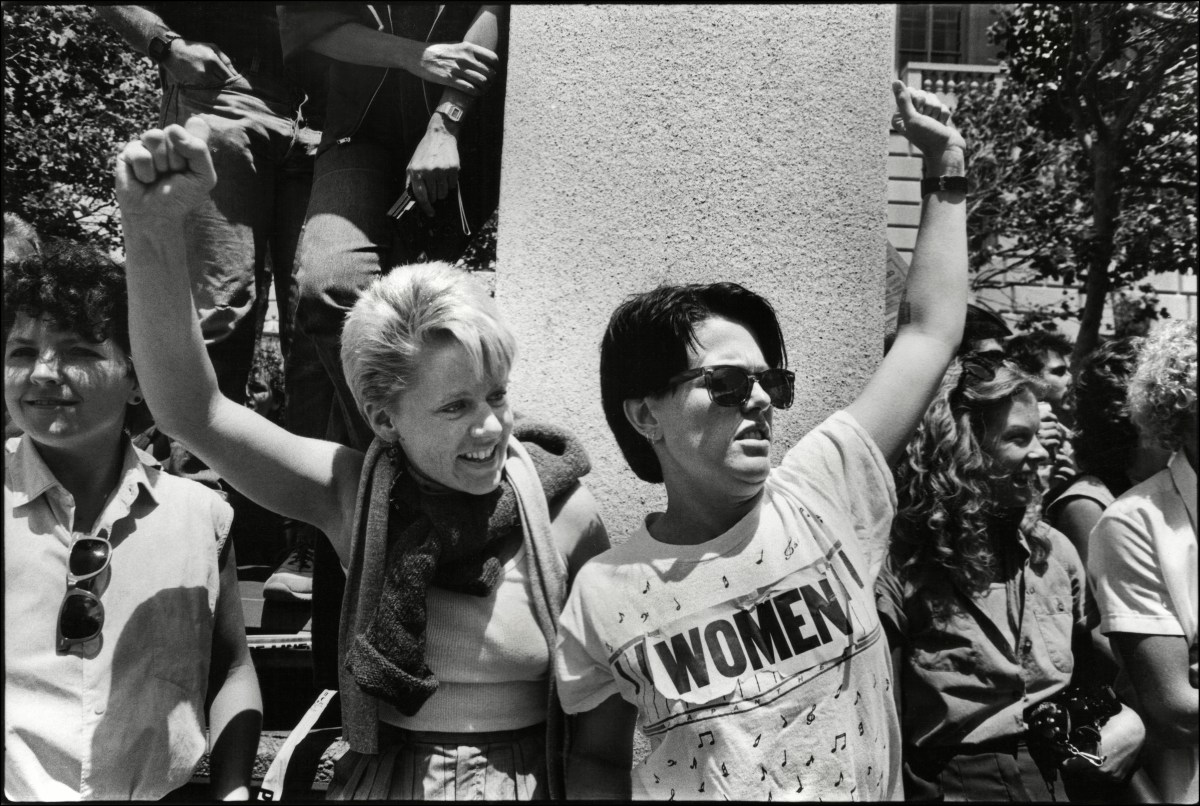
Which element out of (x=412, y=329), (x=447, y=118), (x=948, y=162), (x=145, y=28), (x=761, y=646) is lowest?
(x=761, y=646)

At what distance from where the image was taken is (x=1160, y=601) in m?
2.21

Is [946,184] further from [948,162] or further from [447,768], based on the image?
[447,768]

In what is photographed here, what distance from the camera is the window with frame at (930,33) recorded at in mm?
2891

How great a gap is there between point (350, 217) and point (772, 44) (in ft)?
4.16

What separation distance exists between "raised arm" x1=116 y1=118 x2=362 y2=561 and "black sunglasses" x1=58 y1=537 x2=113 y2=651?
358mm

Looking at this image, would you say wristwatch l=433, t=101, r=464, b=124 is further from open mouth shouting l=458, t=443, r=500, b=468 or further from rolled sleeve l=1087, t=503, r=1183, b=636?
rolled sleeve l=1087, t=503, r=1183, b=636

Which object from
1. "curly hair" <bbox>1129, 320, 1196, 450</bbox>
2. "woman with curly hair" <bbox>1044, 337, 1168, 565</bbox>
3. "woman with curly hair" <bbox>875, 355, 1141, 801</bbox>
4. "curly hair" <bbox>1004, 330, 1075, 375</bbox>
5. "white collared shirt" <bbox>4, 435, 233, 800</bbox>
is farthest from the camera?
"woman with curly hair" <bbox>1044, 337, 1168, 565</bbox>

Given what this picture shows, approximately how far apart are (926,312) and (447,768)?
53.4 inches

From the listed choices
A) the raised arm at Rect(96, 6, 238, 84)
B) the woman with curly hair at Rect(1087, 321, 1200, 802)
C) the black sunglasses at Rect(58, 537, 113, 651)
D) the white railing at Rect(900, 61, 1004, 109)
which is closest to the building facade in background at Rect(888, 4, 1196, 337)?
the white railing at Rect(900, 61, 1004, 109)

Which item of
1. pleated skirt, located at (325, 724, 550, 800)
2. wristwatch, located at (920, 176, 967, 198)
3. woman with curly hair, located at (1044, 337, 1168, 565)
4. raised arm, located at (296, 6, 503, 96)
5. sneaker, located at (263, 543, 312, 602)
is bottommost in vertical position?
sneaker, located at (263, 543, 312, 602)

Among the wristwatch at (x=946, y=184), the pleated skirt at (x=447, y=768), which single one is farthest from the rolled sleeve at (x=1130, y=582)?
the pleated skirt at (x=447, y=768)

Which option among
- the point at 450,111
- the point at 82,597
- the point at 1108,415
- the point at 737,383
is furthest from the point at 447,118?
the point at 1108,415

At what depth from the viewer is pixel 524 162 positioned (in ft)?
9.41

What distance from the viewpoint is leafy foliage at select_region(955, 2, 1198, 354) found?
9.15ft
